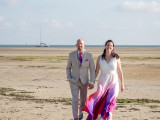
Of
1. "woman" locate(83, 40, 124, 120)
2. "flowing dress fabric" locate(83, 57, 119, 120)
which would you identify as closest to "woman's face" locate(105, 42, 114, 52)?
"woman" locate(83, 40, 124, 120)

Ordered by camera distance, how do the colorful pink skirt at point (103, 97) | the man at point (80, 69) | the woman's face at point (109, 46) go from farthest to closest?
the man at point (80, 69)
the woman's face at point (109, 46)
the colorful pink skirt at point (103, 97)

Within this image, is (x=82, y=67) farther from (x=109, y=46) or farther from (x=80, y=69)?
(x=109, y=46)

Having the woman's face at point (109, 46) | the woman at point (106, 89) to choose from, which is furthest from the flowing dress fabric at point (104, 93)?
the woman's face at point (109, 46)

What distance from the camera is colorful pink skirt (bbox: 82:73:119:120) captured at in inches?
311

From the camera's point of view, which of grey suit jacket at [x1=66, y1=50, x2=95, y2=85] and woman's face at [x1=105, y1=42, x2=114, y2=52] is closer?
woman's face at [x1=105, y1=42, x2=114, y2=52]

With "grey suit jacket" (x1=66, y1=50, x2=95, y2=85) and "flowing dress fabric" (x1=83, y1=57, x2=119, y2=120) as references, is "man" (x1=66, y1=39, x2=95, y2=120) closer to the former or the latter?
"grey suit jacket" (x1=66, y1=50, x2=95, y2=85)

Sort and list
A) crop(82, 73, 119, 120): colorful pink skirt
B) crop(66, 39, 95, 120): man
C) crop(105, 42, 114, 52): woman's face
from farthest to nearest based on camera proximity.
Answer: crop(66, 39, 95, 120): man < crop(105, 42, 114, 52): woman's face < crop(82, 73, 119, 120): colorful pink skirt

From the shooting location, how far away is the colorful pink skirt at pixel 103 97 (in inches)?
311

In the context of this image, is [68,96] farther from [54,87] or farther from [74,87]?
[74,87]

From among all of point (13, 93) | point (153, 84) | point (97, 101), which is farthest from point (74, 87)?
point (153, 84)

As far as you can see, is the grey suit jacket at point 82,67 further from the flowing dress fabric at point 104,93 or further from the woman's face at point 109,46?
the woman's face at point 109,46

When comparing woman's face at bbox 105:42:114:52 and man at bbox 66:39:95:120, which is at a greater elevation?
woman's face at bbox 105:42:114:52

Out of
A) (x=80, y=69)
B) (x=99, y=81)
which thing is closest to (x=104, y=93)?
(x=99, y=81)

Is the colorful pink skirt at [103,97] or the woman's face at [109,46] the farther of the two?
the woman's face at [109,46]
